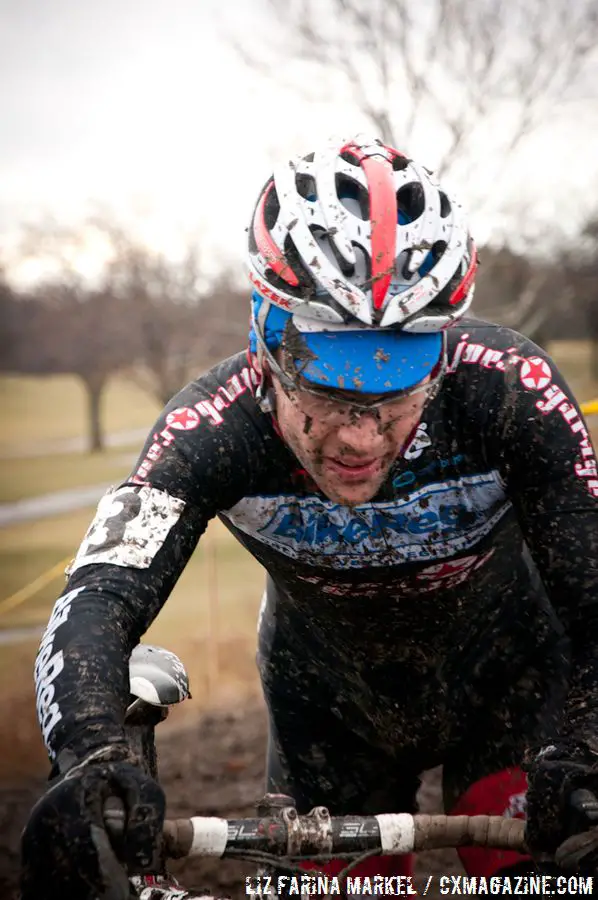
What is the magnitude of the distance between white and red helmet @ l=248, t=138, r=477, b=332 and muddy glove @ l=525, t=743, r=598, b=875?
1.07 m

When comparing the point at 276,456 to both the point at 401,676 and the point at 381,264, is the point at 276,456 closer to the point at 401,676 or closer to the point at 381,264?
the point at 381,264

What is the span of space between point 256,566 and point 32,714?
600cm

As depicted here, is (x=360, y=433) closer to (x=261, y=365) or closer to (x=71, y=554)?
(x=261, y=365)

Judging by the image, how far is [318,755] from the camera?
344 cm

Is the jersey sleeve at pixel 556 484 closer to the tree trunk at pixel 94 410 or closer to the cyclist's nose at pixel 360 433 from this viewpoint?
the cyclist's nose at pixel 360 433

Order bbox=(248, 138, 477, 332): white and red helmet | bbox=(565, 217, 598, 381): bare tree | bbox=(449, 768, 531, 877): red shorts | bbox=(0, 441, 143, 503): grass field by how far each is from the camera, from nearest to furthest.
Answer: bbox=(248, 138, 477, 332): white and red helmet
bbox=(449, 768, 531, 877): red shorts
bbox=(565, 217, 598, 381): bare tree
bbox=(0, 441, 143, 503): grass field

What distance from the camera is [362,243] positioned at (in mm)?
2396

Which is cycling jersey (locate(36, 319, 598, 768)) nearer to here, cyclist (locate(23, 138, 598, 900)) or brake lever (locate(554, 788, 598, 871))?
cyclist (locate(23, 138, 598, 900))

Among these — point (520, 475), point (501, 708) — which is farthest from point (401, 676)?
point (520, 475)

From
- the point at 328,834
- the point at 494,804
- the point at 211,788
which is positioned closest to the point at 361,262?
the point at 328,834

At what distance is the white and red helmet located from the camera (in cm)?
234

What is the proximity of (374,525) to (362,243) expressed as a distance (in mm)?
849

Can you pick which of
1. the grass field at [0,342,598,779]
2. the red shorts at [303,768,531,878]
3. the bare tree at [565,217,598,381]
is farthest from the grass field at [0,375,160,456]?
the red shorts at [303,768,531,878]

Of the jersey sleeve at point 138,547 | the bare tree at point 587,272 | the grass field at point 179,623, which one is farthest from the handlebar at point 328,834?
the bare tree at point 587,272
